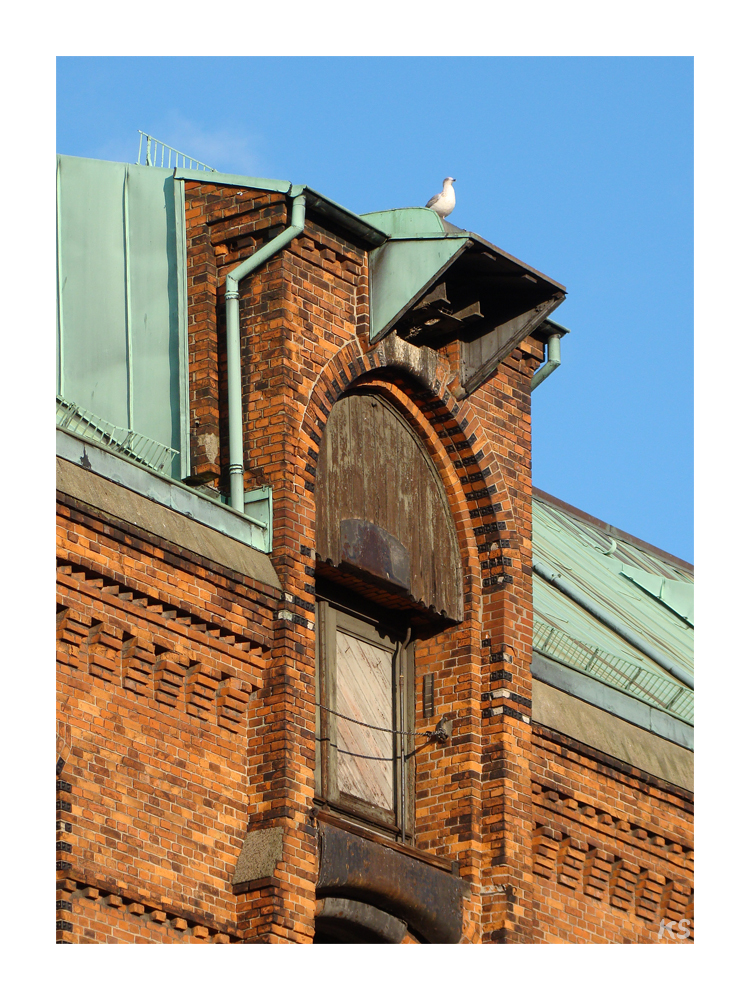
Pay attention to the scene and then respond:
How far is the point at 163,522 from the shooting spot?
17.0 m

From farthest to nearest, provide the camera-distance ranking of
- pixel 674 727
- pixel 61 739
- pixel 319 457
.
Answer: pixel 674 727 → pixel 319 457 → pixel 61 739

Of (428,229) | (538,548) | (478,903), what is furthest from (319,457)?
(538,548)

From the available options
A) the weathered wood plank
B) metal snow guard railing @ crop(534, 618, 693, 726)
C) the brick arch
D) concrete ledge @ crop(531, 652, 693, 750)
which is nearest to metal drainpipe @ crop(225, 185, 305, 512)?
the weathered wood plank

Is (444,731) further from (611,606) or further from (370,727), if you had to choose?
(611,606)

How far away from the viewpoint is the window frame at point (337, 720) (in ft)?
60.8

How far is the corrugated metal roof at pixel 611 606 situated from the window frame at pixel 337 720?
1518mm

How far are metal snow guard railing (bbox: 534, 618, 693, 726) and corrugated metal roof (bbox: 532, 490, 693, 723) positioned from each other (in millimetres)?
11

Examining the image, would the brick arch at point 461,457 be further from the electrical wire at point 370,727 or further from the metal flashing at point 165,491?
the metal flashing at point 165,491

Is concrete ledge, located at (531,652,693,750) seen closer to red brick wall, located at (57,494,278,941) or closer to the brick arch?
the brick arch

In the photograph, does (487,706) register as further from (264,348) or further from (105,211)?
(105,211)

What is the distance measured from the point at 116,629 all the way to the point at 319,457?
10.4ft

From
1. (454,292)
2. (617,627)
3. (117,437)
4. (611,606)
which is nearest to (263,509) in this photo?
(117,437)

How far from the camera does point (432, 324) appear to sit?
19906mm

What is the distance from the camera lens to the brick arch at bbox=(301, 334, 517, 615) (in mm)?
19875
